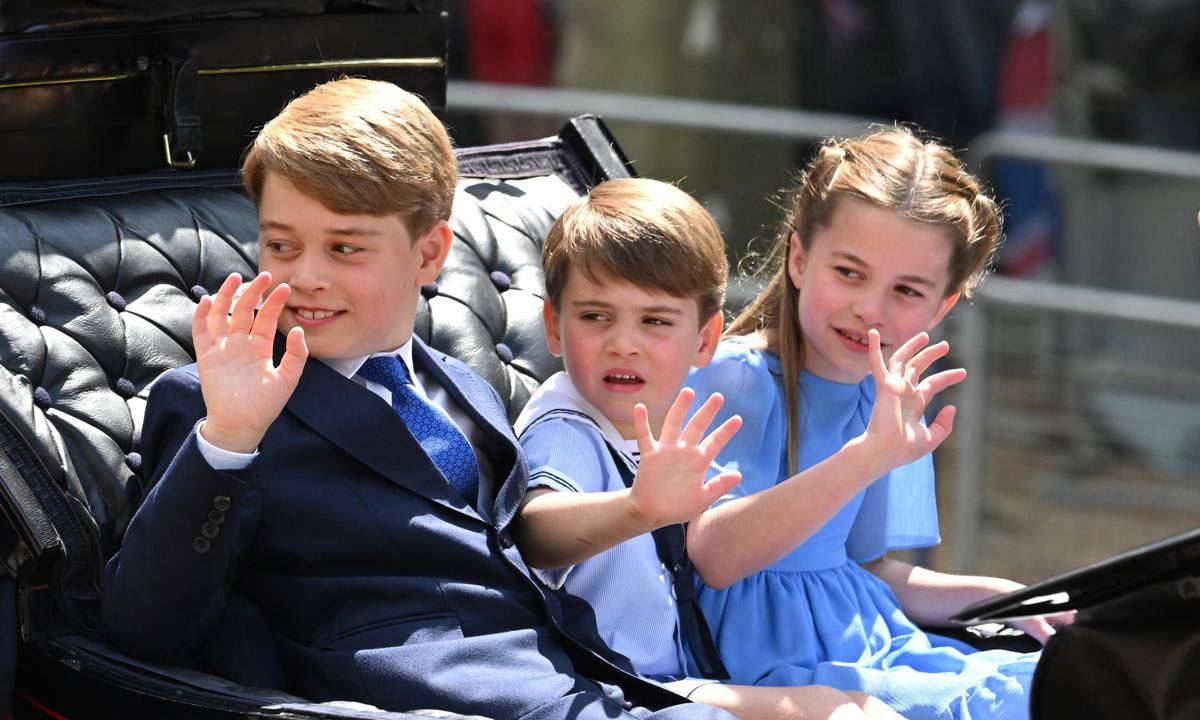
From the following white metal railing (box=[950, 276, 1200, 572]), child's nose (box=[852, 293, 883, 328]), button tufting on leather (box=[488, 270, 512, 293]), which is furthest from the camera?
white metal railing (box=[950, 276, 1200, 572])

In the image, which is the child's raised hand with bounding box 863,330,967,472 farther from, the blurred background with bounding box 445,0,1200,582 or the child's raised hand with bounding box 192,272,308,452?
Answer: the blurred background with bounding box 445,0,1200,582

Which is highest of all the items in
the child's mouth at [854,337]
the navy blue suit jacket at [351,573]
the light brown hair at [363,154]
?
the light brown hair at [363,154]

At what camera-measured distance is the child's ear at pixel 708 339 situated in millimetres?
2607

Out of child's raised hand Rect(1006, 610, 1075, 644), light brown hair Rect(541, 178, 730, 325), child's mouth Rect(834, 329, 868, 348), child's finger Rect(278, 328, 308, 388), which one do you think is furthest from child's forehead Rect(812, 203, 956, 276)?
child's finger Rect(278, 328, 308, 388)

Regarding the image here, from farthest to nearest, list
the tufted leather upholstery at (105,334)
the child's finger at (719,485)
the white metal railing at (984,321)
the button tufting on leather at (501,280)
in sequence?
the white metal railing at (984,321) → the button tufting on leather at (501,280) → the tufted leather upholstery at (105,334) → the child's finger at (719,485)

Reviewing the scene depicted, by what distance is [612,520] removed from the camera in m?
2.27

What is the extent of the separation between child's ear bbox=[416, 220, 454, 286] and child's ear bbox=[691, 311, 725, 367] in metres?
0.41

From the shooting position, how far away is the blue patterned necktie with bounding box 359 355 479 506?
2.42 m

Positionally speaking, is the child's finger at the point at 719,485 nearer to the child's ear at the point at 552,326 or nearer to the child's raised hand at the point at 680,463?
the child's raised hand at the point at 680,463

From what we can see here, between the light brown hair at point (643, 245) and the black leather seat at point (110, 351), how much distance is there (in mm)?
416

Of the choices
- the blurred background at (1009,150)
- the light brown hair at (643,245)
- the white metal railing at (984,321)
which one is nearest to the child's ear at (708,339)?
the light brown hair at (643,245)

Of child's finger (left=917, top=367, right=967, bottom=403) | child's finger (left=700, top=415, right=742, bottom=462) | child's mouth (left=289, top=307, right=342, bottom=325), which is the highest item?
child's mouth (left=289, top=307, right=342, bottom=325)

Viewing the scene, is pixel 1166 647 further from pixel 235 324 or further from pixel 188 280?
pixel 188 280

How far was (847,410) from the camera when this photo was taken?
110 inches
